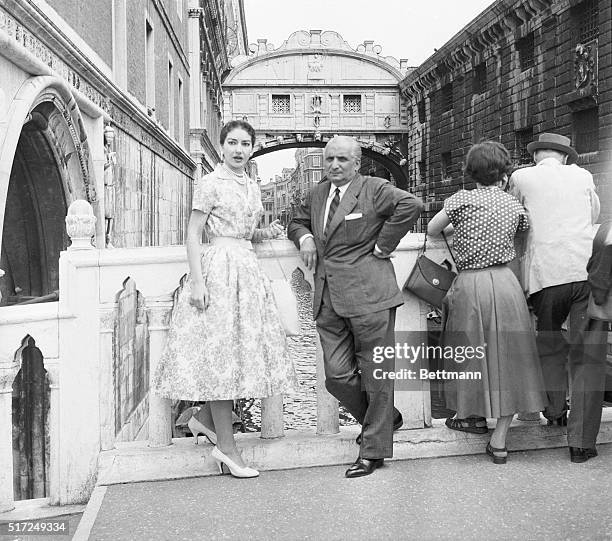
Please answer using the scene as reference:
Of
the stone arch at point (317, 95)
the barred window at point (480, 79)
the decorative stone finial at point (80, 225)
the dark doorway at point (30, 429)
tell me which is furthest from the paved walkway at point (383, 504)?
the stone arch at point (317, 95)

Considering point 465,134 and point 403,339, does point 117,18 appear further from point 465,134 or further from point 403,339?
point 465,134

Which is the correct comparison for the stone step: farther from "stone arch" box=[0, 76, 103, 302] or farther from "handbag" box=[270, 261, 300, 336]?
"stone arch" box=[0, 76, 103, 302]

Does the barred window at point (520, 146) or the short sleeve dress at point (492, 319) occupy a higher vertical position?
the barred window at point (520, 146)

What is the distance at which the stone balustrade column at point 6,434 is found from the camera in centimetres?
324

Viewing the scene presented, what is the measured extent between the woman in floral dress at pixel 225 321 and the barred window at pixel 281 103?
34.0 m

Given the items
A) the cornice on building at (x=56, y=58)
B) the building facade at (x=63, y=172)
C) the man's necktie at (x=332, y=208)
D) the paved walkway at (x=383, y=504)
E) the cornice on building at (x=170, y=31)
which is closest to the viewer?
the paved walkway at (x=383, y=504)

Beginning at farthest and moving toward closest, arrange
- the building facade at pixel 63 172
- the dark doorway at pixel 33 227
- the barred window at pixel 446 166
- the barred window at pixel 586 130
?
the barred window at pixel 446 166
the barred window at pixel 586 130
the dark doorway at pixel 33 227
the building facade at pixel 63 172

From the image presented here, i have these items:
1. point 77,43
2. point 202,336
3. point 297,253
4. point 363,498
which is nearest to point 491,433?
point 363,498

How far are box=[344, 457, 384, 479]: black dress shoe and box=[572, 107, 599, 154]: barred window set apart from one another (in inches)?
646

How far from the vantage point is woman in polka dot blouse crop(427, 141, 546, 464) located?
11.3 feet

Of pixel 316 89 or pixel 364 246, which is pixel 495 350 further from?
pixel 316 89

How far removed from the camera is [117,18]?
33.1 feet

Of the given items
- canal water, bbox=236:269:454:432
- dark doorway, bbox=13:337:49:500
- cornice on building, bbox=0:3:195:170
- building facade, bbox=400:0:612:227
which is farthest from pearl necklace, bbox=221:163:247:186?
building facade, bbox=400:0:612:227

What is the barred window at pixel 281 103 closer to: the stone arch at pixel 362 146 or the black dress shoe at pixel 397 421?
the stone arch at pixel 362 146
